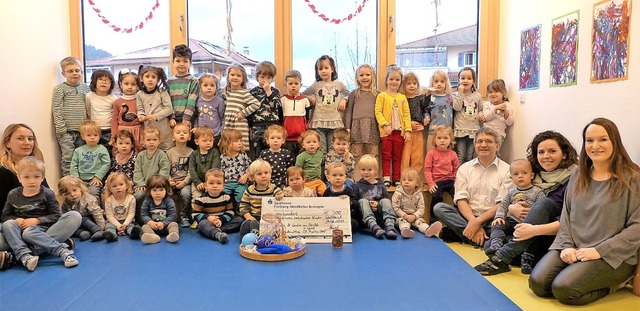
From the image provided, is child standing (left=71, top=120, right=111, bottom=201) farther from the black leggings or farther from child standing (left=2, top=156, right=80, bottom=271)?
the black leggings

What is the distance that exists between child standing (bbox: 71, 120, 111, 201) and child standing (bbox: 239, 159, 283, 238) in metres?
1.43

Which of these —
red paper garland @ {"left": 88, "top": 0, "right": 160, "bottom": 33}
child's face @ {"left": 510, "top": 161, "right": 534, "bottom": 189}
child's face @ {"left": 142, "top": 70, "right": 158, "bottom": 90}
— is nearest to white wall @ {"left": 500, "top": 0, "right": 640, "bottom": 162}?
child's face @ {"left": 510, "top": 161, "right": 534, "bottom": 189}

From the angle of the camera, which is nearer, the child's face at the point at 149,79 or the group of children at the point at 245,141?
the group of children at the point at 245,141

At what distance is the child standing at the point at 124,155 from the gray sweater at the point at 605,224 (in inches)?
149

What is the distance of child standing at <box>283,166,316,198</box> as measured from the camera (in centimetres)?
450

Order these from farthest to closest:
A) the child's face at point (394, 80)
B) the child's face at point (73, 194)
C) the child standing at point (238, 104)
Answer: the child's face at point (394, 80) < the child standing at point (238, 104) < the child's face at point (73, 194)

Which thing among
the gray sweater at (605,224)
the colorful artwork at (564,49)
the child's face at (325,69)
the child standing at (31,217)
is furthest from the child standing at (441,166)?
the child standing at (31,217)

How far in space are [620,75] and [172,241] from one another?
368cm

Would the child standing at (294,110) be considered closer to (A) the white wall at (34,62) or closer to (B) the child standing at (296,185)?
(B) the child standing at (296,185)

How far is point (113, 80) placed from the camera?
5281 mm

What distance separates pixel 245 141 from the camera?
5.06 m

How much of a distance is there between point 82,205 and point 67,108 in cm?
123

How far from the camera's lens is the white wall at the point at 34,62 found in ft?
14.9

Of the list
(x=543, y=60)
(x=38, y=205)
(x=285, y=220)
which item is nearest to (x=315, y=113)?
(x=285, y=220)
